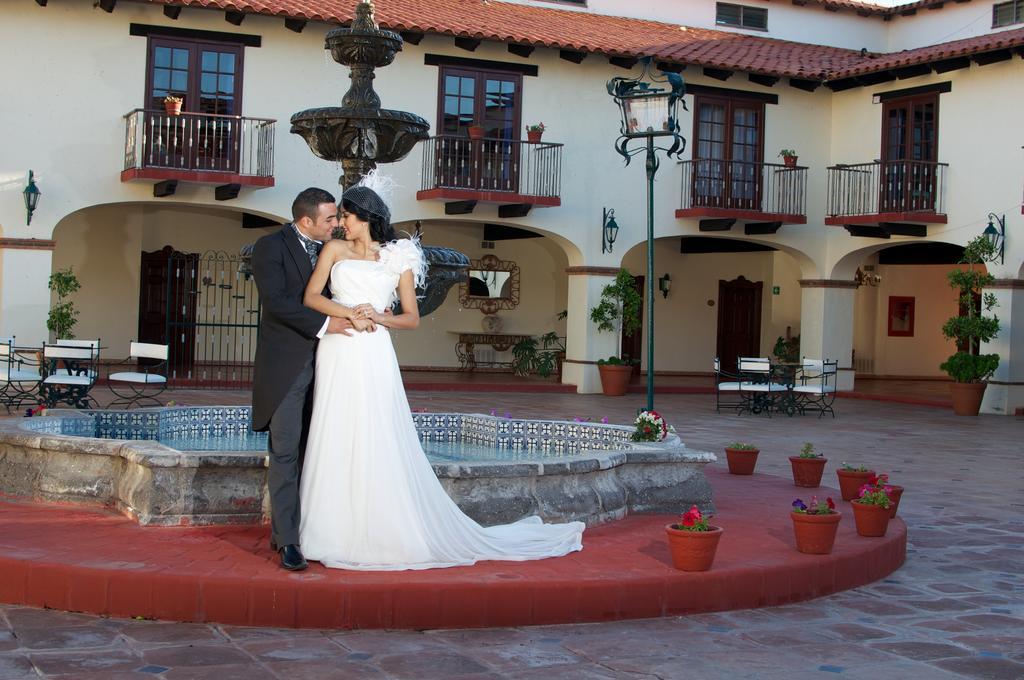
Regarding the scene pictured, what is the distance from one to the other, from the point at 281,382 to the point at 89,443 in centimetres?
170

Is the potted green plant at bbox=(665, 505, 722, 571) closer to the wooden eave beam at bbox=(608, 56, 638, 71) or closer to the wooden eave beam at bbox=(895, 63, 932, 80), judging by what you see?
the wooden eave beam at bbox=(608, 56, 638, 71)

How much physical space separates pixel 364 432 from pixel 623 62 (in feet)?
52.6

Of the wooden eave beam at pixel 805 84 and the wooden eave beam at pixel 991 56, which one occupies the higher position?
the wooden eave beam at pixel 805 84

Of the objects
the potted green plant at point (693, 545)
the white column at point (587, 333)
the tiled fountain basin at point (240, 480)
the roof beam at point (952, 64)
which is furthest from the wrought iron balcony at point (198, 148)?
the potted green plant at point (693, 545)

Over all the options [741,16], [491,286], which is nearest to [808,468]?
[491,286]

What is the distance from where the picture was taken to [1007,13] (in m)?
21.8

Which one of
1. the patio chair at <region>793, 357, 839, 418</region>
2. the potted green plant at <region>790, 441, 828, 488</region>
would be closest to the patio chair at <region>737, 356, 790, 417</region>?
the patio chair at <region>793, 357, 839, 418</region>

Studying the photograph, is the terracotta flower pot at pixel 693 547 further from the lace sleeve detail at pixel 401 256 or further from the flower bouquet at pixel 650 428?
the flower bouquet at pixel 650 428

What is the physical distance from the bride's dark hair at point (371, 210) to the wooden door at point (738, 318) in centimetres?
2072

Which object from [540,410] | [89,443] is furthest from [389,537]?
[540,410]

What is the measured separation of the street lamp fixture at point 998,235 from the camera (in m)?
19.2

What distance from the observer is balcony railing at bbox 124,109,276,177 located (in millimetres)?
17469

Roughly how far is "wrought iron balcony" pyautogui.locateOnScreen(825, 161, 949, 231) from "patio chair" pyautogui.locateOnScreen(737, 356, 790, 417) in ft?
12.6

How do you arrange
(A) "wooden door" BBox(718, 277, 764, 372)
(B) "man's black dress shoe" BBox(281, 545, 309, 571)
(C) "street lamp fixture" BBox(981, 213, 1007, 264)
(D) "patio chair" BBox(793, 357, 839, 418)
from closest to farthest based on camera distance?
(B) "man's black dress shoe" BBox(281, 545, 309, 571) → (D) "patio chair" BBox(793, 357, 839, 418) → (C) "street lamp fixture" BBox(981, 213, 1007, 264) → (A) "wooden door" BBox(718, 277, 764, 372)
